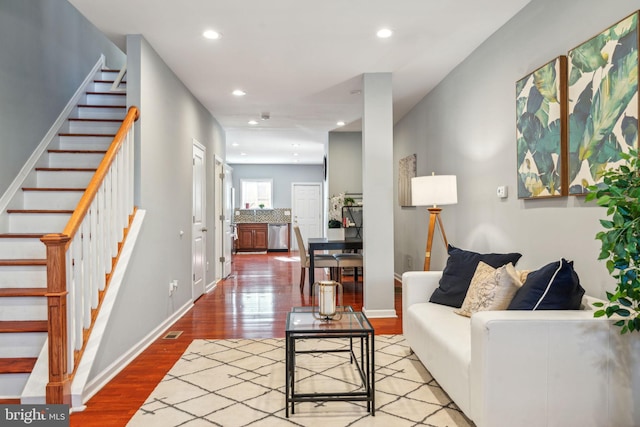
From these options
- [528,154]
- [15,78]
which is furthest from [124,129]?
[528,154]

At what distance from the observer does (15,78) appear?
3529 millimetres

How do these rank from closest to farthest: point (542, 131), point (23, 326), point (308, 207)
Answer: point (23, 326), point (542, 131), point (308, 207)

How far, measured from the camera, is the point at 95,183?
2691mm

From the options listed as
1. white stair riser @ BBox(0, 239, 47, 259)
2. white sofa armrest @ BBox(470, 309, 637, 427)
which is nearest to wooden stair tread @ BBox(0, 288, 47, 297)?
white stair riser @ BBox(0, 239, 47, 259)

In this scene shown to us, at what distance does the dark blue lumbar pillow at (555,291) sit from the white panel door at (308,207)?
10474 millimetres

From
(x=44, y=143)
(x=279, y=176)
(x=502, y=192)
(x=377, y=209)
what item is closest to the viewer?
(x=502, y=192)

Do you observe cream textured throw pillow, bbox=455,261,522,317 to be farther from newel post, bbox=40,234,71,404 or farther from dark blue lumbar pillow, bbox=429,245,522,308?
newel post, bbox=40,234,71,404

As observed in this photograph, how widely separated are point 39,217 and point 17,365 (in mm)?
1372

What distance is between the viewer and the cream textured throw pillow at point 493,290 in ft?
8.16

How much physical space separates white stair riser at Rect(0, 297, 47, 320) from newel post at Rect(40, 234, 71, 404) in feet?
2.30

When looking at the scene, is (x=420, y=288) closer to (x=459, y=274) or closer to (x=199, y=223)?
(x=459, y=274)

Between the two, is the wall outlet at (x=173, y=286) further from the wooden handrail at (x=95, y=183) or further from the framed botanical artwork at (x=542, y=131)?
the framed botanical artwork at (x=542, y=131)

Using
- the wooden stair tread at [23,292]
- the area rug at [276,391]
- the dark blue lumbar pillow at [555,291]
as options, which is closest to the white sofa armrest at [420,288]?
the area rug at [276,391]

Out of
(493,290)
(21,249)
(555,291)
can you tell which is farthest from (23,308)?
(555,291)
